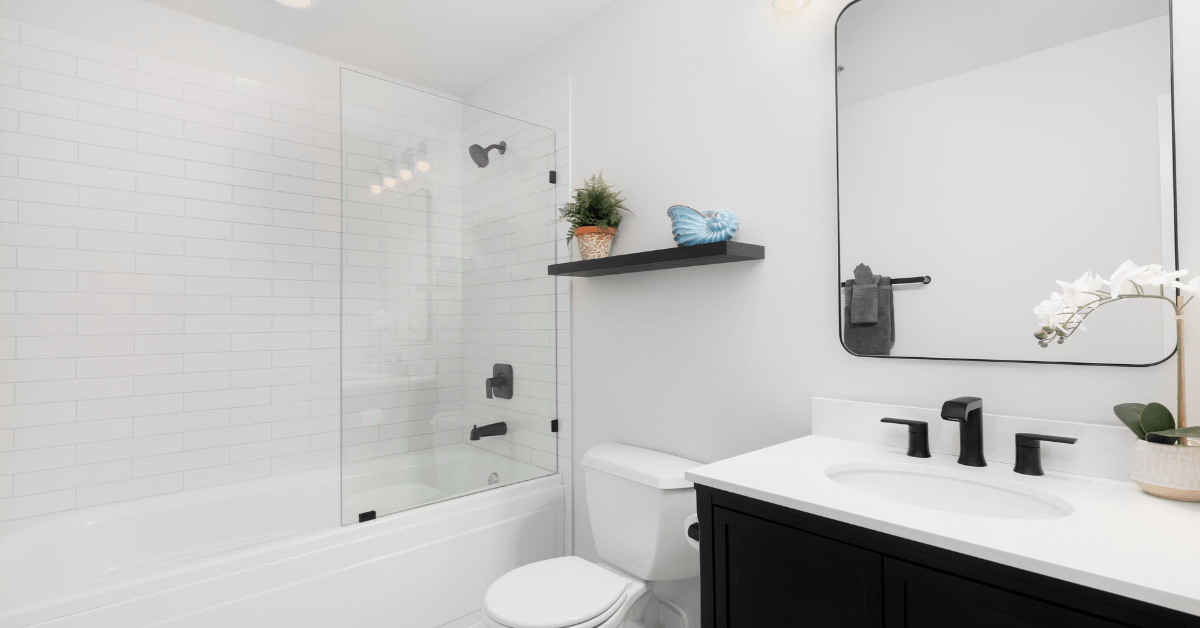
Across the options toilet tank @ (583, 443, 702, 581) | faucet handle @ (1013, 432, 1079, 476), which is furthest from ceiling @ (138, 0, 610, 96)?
faucet handle @ (1013, 432, 1079, 476)

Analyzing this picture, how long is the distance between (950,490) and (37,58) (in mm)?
3304

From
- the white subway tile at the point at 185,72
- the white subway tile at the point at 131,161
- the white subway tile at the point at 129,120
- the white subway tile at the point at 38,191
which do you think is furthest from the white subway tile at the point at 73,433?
the white subway tile at the point at 185,72

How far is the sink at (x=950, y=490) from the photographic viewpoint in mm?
1080

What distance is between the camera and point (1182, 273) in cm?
99

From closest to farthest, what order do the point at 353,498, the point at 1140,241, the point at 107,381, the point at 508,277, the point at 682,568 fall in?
the point at 1140,241 < the point at 682,568 < the point at 353,498 < the point at 107,381 < the point at 508,277

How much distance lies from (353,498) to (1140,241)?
221 cm

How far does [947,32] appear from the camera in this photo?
1.38 metres

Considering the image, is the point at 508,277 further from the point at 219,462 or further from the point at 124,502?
the point at 124,502

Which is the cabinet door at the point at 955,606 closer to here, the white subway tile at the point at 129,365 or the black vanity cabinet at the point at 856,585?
the black vanity cabinet at the point at 856,585

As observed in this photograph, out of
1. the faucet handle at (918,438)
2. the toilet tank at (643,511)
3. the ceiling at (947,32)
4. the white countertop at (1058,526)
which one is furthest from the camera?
the toilet tank at (643,511)

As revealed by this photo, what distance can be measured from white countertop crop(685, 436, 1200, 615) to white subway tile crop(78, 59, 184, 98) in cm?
265

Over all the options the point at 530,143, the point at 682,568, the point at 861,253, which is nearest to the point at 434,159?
the point at 530,143

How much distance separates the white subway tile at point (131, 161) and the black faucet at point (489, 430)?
167 cm

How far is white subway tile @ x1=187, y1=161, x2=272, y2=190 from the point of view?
7.88ft
